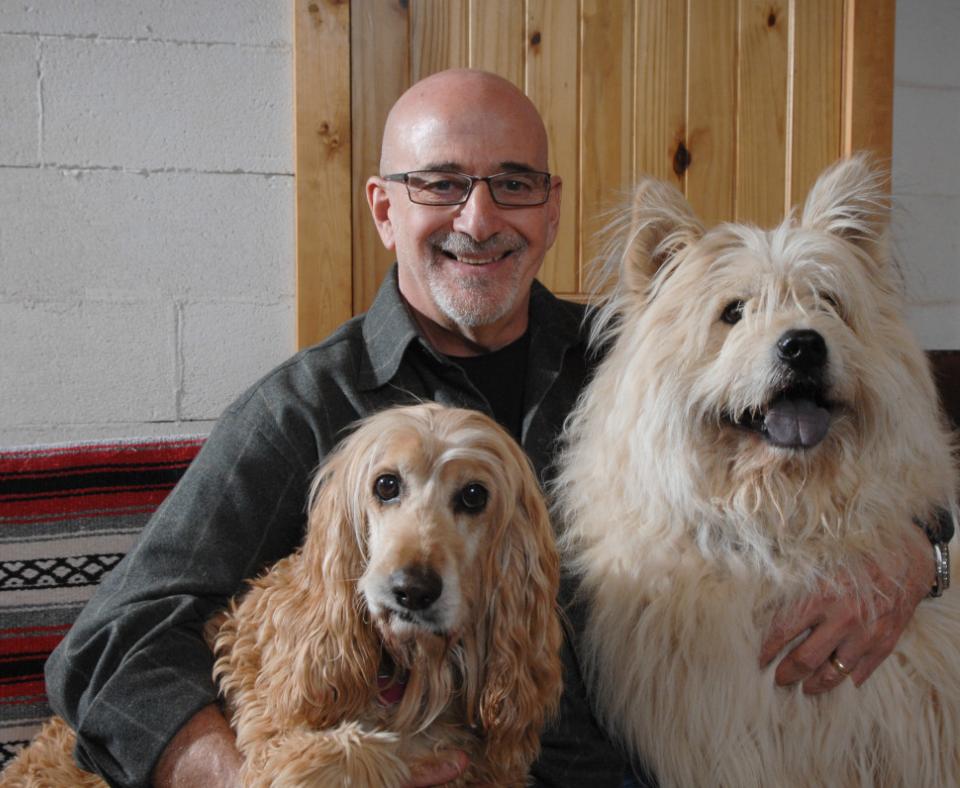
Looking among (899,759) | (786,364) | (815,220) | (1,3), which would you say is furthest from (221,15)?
(899,759)

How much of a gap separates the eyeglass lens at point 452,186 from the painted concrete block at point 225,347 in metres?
0.80

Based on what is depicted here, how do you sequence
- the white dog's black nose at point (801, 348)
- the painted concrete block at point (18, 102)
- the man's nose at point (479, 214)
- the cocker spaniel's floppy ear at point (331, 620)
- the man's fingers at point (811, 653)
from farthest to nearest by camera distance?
1. the painted concrete block at point (18, 102)
2. the man's nose at point (479, 214)
3. the man's fingers at point (811, 653)
4. the white dog's black nose at point (801, 348)
5. the cocker spaniel's floppy ear at point (331, 620)

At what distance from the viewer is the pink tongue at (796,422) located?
59.4 inches

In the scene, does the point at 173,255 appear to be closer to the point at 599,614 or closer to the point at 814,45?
the point at 599,614

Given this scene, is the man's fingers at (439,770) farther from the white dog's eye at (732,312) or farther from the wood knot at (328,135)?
the wood knot at (328,135)

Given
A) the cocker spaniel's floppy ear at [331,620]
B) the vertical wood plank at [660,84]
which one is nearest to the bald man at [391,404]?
the cocker spaniel's floppy ear at [331,620]

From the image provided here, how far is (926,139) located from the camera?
316 centimetres

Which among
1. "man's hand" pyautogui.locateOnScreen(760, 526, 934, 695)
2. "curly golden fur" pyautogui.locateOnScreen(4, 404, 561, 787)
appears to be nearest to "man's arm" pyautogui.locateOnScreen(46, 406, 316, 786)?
"curly golden fur" pyautogui.locateOnScreen(4, 404, 561, 787)

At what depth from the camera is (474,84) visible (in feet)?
6.75

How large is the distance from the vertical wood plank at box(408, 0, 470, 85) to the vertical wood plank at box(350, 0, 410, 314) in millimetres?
29

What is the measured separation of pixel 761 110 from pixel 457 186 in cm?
142

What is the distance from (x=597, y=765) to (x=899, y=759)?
0.52 m

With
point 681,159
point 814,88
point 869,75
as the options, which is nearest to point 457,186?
point 681,159

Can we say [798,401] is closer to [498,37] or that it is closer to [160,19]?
[498,37]
